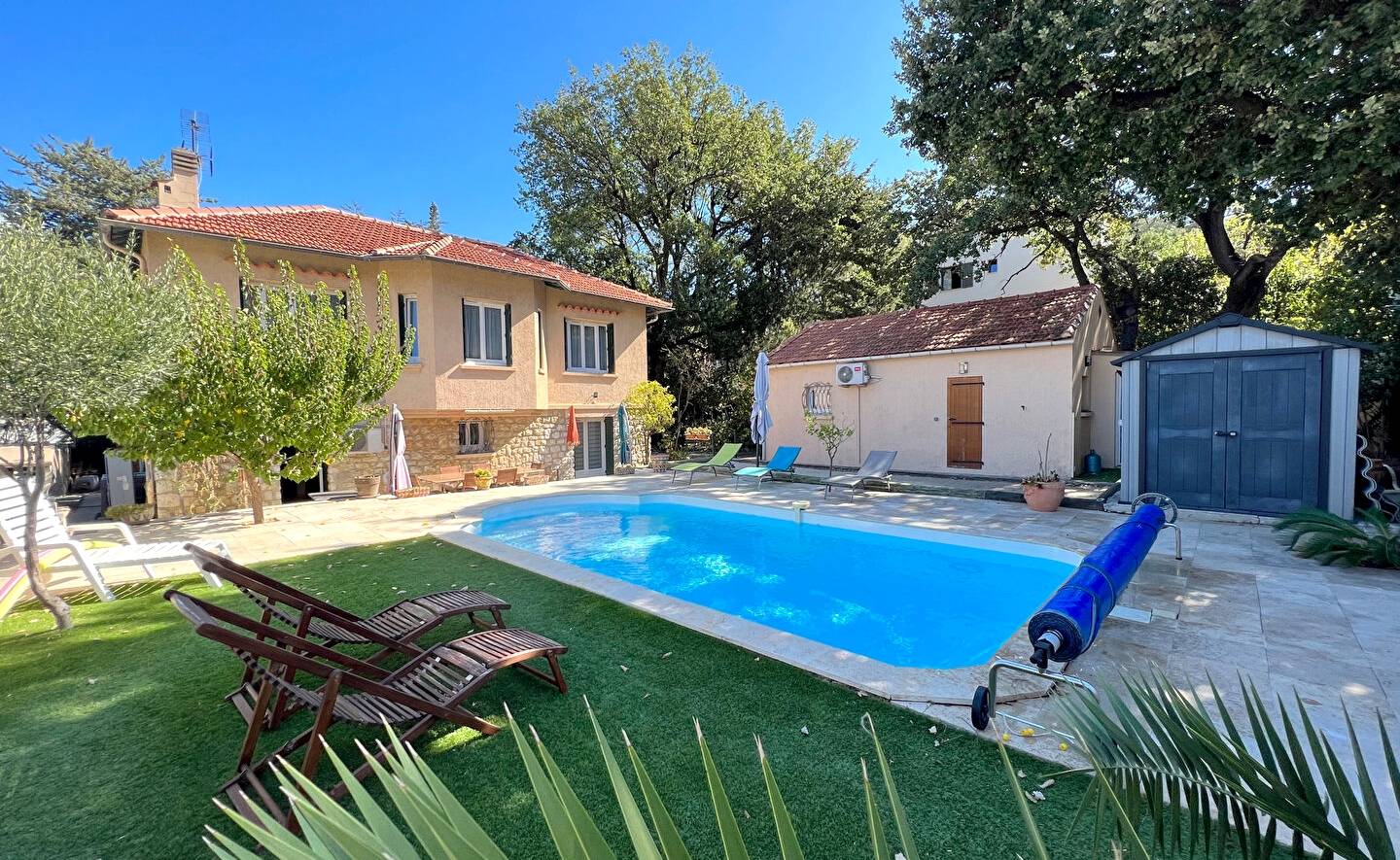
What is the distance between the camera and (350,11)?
16.7 meters

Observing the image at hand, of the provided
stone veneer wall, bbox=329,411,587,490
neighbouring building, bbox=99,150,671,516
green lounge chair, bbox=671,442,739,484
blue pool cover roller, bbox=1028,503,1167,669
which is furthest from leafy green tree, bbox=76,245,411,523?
blue pool cover roller, bbox=1028,503,1167,669

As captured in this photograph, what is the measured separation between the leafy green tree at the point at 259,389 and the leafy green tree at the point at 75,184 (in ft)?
82.8

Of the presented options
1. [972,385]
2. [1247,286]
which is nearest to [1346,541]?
[972,385]

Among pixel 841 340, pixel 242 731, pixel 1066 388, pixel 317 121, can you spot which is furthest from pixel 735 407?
pixel 242 731

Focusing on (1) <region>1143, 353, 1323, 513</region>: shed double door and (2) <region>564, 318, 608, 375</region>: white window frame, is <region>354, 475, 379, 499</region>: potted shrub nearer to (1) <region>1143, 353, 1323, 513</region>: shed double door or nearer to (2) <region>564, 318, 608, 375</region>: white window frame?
(2) <region>564, 318, 608, 375</region>: white window frame

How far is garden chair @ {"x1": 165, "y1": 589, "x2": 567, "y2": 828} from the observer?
3129 millimetres

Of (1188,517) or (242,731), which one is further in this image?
(1188,517)

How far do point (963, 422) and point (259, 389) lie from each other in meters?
15.6

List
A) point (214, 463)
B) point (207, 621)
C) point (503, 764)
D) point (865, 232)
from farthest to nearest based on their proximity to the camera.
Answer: point (865, 232) → point (214, 463) → point (503, 764) → point (207, 621)

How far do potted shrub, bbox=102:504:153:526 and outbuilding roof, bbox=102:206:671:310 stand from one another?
18.9 ft

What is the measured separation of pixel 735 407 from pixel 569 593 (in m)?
20.4

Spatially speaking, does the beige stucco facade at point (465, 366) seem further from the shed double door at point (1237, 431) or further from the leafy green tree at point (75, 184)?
the leafy green tree at point (75, 184)

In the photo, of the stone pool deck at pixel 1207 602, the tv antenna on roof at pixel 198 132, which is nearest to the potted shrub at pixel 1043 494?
Answer: the stone pool deck at pixel 1207 602

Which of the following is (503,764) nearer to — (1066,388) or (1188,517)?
(1188,517)
